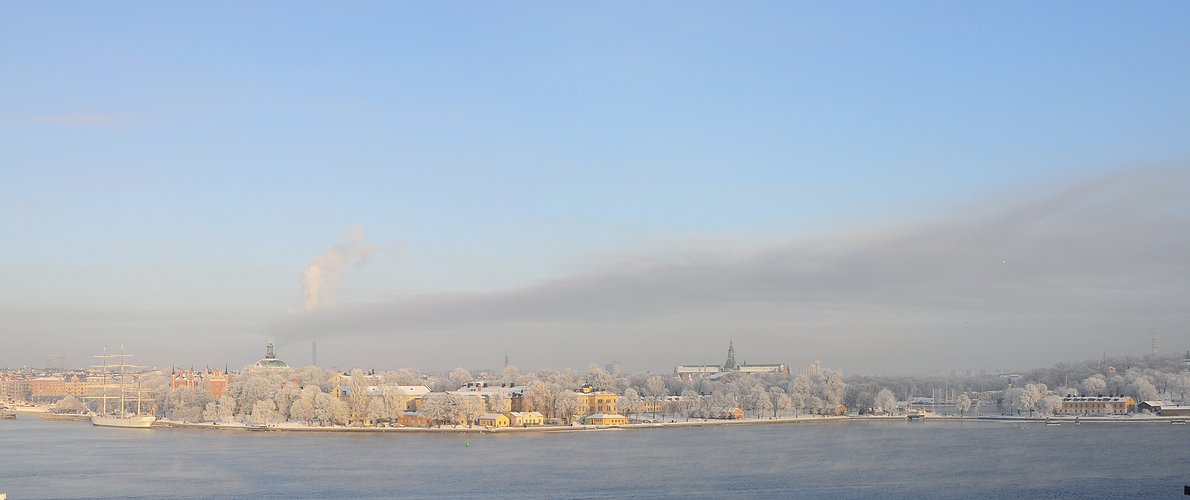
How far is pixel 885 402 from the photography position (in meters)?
80.6

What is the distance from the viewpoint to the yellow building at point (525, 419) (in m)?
65.0

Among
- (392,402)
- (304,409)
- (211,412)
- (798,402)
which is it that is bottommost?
(798,402)

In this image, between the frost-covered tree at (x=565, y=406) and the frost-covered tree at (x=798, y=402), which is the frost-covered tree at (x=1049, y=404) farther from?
the frost-covered tree at (x=565, y=406)

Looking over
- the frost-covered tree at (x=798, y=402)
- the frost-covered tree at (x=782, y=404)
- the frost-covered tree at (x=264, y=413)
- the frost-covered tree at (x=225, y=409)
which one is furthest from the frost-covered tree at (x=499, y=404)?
the frost-covered tree at (x=798, y=402)

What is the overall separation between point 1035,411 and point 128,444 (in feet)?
207

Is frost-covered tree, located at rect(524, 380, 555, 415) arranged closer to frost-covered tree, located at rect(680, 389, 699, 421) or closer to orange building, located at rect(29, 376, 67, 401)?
frost-covered tree, located at rect(680, 389, 699, 421)

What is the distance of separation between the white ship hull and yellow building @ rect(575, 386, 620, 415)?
94.2 feet

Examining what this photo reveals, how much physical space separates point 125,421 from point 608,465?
1810 inches

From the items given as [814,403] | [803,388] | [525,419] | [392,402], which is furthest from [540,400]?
[803,388]

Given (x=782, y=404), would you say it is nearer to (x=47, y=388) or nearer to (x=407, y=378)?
(x=407, y=378)

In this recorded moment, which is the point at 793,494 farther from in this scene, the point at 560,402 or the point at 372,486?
the point at 560,402

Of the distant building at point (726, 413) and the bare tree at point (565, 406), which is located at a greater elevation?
the bare tree at point (565, 406)

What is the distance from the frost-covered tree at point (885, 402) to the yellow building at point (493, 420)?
103ft

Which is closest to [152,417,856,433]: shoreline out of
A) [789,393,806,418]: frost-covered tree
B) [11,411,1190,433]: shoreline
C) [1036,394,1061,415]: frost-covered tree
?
[11,411,1190,433]: shoreline
